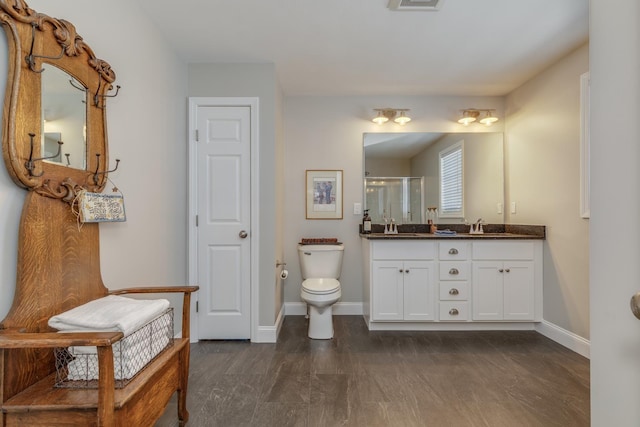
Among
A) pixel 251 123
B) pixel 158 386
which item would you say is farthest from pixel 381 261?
pixel 158 386

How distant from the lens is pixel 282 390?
6.45ft

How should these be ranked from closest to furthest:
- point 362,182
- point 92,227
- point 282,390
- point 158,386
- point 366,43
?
point 158,386
point 92,227
point 282,390
point 366,43
point 362,182

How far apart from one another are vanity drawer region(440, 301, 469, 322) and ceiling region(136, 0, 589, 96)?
2131mm

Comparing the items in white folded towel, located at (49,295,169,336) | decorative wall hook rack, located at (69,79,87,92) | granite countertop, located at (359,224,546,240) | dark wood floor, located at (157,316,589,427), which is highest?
decorative wall hook rack, located at (69,79,87,92)

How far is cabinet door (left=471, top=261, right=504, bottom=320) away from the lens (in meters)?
2.91

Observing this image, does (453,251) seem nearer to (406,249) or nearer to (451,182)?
(406,249)

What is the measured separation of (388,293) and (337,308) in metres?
0.77

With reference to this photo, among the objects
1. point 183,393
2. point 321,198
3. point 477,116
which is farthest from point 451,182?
point 183,393

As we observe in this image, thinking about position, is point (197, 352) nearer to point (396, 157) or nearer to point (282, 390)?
point (282, 390)

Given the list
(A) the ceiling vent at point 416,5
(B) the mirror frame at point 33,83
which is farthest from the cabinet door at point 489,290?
(B) the mirror frame at point 33,83

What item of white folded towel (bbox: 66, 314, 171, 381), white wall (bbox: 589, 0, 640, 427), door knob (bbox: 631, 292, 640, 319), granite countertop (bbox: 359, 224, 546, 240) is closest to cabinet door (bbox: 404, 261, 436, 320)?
granite countertop (bbox: 359, 224, 546, 240)

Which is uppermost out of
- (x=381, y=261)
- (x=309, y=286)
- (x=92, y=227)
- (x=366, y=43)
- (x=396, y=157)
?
(x=366, y=43)

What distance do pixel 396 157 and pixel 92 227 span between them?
2.85m

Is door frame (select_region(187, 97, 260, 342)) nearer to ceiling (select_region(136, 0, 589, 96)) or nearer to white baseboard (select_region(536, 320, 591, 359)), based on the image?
ceiling (select_region(136, 0, 589, 96))
